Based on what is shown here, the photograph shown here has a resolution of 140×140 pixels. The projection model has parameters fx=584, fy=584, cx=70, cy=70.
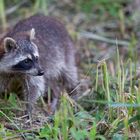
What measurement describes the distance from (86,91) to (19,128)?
1.65 m

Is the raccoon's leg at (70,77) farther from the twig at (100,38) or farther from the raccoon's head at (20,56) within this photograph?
the twig at (100,38)

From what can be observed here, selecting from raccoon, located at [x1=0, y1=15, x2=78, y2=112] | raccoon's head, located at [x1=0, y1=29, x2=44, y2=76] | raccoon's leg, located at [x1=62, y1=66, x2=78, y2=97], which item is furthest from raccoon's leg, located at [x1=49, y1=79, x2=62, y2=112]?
raccoon's head, located at [x1=0, y1=29, x2=44, y2=76]

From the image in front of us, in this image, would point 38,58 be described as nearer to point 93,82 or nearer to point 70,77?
point 93,82

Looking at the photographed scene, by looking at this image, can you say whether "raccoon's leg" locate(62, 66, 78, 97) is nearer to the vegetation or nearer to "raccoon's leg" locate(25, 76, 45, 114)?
the vegetation

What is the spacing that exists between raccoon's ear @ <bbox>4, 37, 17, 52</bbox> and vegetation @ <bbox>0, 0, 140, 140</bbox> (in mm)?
531

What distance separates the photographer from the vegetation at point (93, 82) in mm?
5355

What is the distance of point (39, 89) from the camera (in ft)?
22.7

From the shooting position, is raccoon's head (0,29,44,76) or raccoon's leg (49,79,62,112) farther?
raccoon's leg (49,79,62,112)

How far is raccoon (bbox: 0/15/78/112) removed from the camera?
6570mm

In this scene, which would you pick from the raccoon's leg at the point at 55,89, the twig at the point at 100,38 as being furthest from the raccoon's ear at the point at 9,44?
the twig at the point at 100,38

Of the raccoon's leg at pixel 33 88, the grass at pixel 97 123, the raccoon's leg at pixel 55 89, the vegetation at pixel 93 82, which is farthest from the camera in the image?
the raccoon's leg at pixel 55 89

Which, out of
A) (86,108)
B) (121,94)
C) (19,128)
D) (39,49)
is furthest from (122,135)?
(39,49)

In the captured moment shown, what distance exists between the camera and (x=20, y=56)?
658 cm

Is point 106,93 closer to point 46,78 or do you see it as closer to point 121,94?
point 121,94
